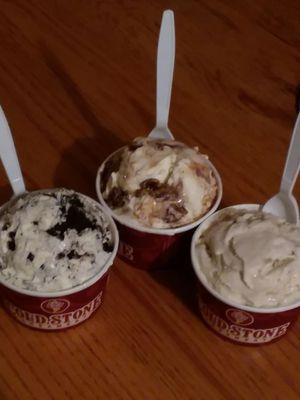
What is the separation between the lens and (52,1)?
1286mm

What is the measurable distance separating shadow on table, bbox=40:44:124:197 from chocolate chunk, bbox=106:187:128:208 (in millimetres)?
120

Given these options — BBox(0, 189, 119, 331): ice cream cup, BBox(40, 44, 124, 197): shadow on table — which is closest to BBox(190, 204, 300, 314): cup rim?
BBox(0, 189, 119, 331): ice cream cup

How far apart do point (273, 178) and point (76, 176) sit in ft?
1.02

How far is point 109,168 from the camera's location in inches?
35.0

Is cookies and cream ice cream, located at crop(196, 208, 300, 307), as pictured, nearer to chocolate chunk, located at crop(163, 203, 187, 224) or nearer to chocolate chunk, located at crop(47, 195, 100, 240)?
chocolate chunk, located at crop(163, 203, 187, 224)

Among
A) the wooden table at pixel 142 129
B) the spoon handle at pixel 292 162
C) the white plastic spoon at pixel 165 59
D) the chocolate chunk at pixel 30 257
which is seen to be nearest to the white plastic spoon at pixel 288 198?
the spoon handle at pixel 292 162

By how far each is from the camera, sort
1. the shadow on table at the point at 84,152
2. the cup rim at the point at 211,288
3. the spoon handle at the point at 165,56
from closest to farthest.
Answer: the cup rim at the point at 211,288, the spoon handle at the point at 165,56, the shadow on table at the point at 84,152

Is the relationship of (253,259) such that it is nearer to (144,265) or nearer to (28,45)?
(144,265)

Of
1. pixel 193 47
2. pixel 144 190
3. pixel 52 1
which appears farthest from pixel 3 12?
pixel 144 190

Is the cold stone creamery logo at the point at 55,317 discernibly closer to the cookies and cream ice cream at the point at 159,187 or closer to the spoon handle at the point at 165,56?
the cookies and cream ice cream at the point at 159,187

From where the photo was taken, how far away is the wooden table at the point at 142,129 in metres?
0.78

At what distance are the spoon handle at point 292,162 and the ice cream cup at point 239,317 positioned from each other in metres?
0.11

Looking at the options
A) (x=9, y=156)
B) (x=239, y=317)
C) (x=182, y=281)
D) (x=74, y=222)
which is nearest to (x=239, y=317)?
(x=239, y=317)

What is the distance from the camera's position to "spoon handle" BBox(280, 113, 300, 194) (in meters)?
0.80
